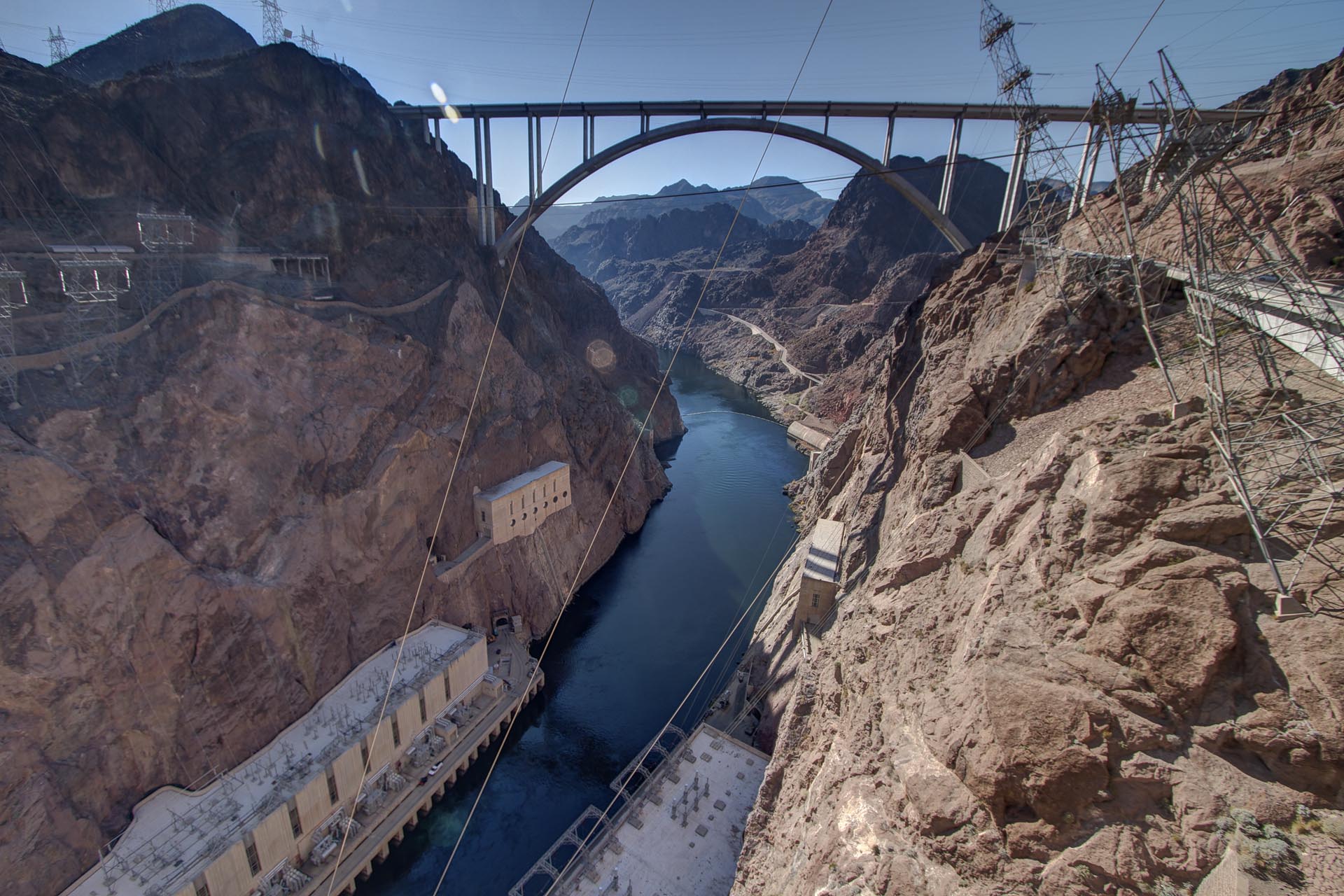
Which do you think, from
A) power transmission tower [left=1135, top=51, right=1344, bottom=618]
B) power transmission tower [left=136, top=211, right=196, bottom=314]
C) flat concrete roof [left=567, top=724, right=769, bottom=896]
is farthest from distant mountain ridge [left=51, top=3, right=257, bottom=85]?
power transmission tower [left=1135, top=51, right=1344, bottom=618]

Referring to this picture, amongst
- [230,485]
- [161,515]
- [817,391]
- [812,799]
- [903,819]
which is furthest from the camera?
[817,391]

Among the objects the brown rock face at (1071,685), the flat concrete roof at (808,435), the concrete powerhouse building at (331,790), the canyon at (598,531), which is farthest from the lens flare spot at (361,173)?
the flat concrete roof at (808,435)

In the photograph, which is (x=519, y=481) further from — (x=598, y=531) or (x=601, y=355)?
(x=601, y=355)

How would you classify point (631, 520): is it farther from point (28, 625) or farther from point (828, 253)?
point (828, 253)

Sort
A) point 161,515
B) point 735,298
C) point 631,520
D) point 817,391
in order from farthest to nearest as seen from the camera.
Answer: point 735,298, point 817,391, point 631,520, point 161,515

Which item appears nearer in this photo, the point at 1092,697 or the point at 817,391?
the point at 1092,697

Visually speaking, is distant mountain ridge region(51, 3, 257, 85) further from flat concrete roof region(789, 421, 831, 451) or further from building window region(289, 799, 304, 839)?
flat concrete roof region(789, 421, 831, 451)

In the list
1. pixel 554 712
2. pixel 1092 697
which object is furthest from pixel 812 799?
pixel 554 712
